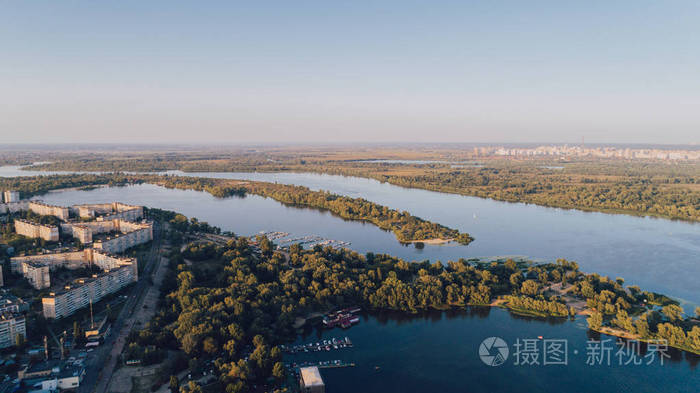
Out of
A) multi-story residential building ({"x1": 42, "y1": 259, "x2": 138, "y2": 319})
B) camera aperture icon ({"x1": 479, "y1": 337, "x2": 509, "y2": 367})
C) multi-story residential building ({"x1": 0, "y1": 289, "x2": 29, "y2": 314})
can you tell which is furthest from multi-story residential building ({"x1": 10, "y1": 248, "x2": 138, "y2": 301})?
camera aperture icon ({"x1": 479, "y1": 337, "x2": 509, "y2": 367})

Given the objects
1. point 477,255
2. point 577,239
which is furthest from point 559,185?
point 477,255

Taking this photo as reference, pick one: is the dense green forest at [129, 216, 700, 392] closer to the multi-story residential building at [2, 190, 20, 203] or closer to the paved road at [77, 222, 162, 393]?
the paved road at [77, 222, 162, 393]

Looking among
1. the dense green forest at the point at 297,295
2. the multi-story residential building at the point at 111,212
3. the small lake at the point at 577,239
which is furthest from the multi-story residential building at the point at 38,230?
the small lake at the point at 577,239

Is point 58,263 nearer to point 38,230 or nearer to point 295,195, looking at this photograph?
point 38,230

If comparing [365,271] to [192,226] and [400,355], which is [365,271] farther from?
[192,226]

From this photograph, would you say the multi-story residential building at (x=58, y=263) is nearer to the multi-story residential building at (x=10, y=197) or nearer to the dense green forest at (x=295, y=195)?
the dense green forest at (x=295, y=195)

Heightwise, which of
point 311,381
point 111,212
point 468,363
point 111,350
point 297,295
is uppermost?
point 111,212
